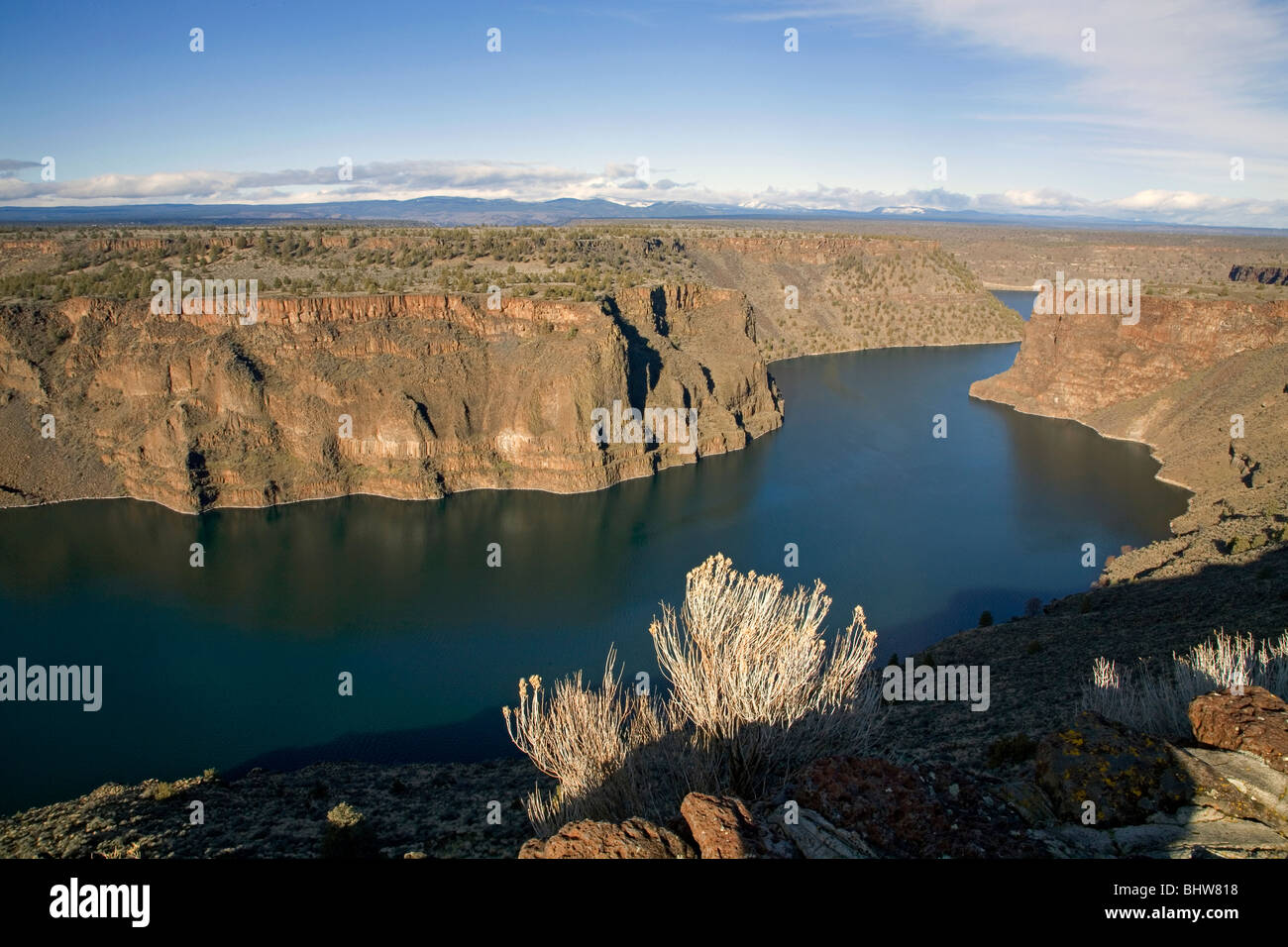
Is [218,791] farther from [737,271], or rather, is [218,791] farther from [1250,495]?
[737,271]

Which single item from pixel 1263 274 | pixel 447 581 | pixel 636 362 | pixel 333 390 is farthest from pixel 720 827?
pixel 1263 274

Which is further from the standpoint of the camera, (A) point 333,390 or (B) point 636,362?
(B) point 636,362

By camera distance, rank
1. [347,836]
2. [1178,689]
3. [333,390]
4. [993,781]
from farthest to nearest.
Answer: [333,390] → [347,836] → [1178,689] → [993,781]

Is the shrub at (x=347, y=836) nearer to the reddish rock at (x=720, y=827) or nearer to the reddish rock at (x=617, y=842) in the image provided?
the reddish rock at (x=617, y=842)

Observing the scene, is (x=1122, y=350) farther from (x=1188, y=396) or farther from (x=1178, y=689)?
(x=1178, y=689)

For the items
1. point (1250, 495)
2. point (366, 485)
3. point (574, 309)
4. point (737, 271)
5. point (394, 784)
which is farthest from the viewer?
point (737, 271)

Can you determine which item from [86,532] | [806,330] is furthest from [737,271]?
[86,532]

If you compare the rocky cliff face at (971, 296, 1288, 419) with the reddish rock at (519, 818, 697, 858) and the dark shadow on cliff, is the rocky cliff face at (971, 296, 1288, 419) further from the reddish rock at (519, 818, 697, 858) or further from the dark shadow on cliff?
the reddish rock at (519, 818, 697, 858)
